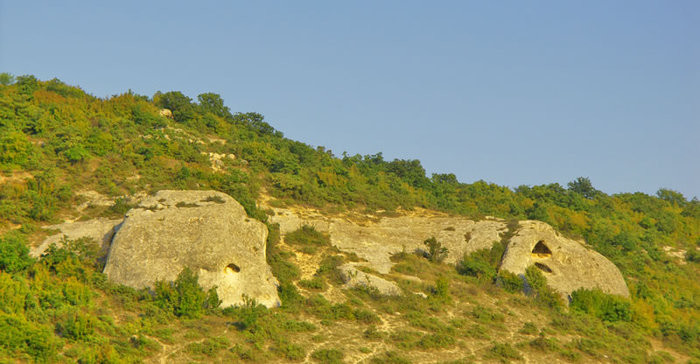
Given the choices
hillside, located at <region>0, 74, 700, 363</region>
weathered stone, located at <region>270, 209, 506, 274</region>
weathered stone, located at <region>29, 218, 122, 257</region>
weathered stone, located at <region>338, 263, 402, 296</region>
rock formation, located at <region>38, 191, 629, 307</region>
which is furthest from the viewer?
weathered stone, located at <region>270, 209, 506, 274</region>

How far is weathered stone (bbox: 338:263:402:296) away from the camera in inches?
1058

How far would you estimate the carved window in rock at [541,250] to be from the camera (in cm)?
3288

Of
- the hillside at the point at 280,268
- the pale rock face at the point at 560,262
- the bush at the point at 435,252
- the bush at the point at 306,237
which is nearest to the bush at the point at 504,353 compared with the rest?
the hillside at the point at 280,268

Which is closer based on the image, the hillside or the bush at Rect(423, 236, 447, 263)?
the hillside

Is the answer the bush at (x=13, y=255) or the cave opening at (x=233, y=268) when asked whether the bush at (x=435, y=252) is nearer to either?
the cave opening at (x=233, y=268)

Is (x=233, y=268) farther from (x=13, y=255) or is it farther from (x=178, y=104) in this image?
(x=178, y=104)

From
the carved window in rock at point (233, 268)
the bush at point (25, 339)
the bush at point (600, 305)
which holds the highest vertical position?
the bush at point (600, 305)

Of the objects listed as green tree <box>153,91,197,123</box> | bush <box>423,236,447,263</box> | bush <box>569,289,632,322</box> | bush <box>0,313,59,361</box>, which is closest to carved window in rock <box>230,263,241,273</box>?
bush <box>0,313,59,361</box>

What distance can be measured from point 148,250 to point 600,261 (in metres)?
25.4

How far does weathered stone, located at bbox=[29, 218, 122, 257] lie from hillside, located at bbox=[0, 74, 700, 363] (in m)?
0.64

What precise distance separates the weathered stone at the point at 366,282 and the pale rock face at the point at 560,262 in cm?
803

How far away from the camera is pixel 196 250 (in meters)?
24.1

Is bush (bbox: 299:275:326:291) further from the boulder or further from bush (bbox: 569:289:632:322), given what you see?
bush (bbox: 569:289:632:322)

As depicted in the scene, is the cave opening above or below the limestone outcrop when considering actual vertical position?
below
